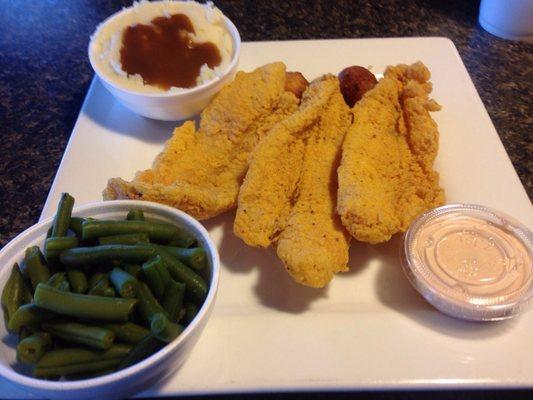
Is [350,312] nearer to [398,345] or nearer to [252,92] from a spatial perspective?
[398,345]

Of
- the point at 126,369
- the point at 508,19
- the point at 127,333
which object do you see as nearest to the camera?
the point at 126,369

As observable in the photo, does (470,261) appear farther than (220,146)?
No

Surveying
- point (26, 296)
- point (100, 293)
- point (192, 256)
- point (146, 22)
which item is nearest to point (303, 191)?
point (192, 256)

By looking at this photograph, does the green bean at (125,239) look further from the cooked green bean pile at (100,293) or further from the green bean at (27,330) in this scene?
A: the green bean at (27,330)

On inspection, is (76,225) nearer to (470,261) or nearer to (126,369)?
(126,369)

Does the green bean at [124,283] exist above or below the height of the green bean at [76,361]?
above

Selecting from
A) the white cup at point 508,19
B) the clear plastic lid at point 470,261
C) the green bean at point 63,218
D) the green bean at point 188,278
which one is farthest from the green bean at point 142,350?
the white cup at point 508,19

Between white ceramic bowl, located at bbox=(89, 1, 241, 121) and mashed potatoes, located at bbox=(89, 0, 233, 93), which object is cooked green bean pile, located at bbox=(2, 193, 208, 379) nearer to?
white ceramic bowl, located at bbox=(89, 1, 241, 121)
